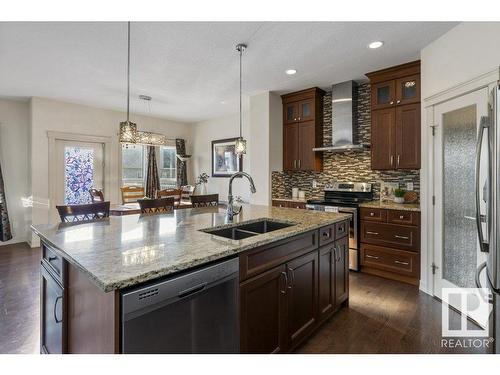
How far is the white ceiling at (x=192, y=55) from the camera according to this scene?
2.58m

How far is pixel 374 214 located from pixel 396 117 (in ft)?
4.09

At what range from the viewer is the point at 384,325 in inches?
90.5

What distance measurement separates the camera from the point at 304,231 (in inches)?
76.2

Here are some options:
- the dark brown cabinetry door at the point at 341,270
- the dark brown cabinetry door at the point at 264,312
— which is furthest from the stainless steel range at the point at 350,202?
the dark brown cabinetry door at the point at 264,312

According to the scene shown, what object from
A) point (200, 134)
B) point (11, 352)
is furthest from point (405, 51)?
point (200, 134)

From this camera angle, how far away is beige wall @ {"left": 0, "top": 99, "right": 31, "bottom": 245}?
191 inches

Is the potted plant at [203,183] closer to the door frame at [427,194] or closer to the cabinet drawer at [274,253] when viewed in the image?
the door frame at [427,194]

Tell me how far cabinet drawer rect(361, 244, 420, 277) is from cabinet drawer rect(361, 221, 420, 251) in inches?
2.7

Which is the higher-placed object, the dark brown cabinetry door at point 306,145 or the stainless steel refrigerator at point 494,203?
the dark brown cabinetry door at point 306,145

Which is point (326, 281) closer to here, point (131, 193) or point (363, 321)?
point (363, 321)

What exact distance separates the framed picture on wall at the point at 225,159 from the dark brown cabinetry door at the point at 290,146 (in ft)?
4.81

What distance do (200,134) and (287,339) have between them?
19.3 feet

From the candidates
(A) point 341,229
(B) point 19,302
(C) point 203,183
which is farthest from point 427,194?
(C) point 203,183

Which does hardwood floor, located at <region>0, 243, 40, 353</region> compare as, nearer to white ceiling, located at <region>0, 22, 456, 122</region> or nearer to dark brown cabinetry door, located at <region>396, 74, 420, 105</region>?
white ceiling, located at <region>0, 22, 456, 122</region>
